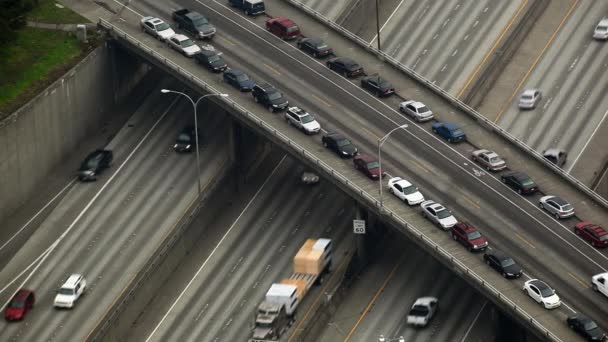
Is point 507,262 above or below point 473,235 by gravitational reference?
above

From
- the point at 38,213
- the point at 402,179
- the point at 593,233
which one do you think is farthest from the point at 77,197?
the point at 593,233

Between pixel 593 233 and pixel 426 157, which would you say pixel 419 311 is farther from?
pixel 593 233

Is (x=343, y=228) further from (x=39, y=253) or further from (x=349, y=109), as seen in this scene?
(x=39, y=253)

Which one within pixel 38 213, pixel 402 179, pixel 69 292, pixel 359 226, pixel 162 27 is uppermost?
pixel 402 179

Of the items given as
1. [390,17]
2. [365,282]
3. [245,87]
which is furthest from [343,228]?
[390,17]

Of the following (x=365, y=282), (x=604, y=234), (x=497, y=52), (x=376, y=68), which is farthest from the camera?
(x=497, y=52)

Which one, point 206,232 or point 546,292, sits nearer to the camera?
point 546,292
